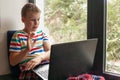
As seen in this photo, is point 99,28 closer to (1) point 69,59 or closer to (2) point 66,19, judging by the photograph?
(2) point 66,19

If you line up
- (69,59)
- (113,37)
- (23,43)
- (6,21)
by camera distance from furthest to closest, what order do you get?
(6,21) < (23,43) < (113,37) < (69,59)

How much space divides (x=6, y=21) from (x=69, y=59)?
88 cm

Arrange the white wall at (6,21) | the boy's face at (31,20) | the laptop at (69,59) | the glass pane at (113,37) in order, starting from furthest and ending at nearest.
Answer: the white wall at (6,21) < the boy's face at (31,20) < the glass pane at (113,37) < the laptop at (69,59)

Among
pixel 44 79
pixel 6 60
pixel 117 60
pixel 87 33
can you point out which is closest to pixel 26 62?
pixel 6 60

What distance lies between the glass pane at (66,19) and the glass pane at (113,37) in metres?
0.21

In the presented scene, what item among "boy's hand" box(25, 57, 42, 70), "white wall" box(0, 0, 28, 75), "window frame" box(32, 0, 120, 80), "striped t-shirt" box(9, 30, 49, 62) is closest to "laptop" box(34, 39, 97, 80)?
"window frame" box(32, 0, 120, 80)

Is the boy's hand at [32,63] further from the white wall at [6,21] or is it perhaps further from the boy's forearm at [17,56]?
the white wall at [6,21]

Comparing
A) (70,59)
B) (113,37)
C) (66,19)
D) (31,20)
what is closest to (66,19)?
(66,19)

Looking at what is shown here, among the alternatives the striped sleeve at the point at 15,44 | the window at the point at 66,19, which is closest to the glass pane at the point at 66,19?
the window at the point at 66,19

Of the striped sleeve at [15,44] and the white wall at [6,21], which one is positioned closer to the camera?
the striped sleeve at [15,44]

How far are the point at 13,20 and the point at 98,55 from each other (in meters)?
0.81

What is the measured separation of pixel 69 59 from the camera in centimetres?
108

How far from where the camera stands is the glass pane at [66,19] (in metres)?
1.64

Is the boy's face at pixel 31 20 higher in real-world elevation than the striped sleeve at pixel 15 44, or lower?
higher
